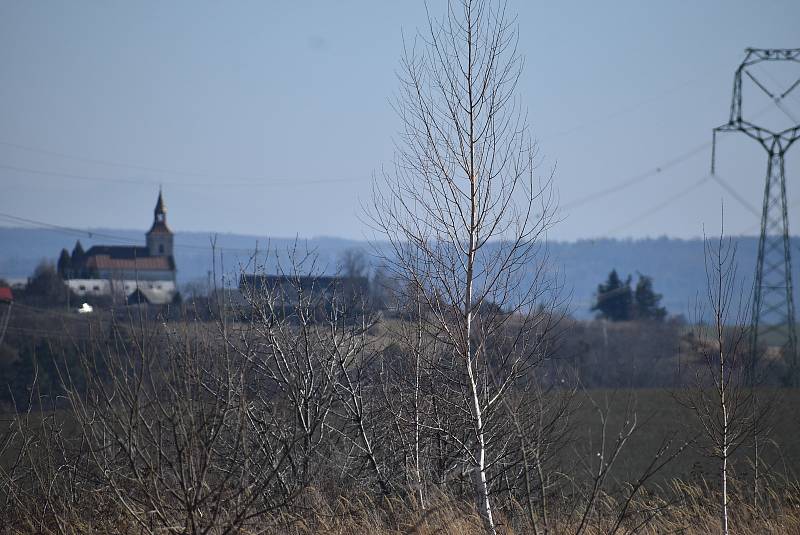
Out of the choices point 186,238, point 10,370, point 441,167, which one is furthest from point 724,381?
point 186,238

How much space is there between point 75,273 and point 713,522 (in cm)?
8193

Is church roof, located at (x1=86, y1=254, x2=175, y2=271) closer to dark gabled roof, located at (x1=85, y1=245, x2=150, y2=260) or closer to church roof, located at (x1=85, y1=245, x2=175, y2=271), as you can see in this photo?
church roof, located at (x1=85, y1=245, x2=175, y2=271)

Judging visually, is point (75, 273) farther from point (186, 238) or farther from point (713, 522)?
point (186, 238)

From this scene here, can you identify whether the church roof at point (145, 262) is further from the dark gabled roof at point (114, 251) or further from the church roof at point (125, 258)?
the dark gabled roof at point (114, 251)

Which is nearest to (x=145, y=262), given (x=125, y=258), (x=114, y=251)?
(x=125, y=258)

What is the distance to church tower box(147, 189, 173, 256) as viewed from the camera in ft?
379

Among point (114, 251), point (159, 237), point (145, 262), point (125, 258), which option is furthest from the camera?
point (159, 237)

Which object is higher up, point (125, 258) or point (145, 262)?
point (125, 258)

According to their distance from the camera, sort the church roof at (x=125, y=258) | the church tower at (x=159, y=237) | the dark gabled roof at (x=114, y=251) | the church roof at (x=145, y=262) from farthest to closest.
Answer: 1. the church tower at (x=159, y=237)
2. the dark gabled roof at (x=114, y=251)
3. the church roof at (x=125, y=258)
4. the church roof at (x=145, y=262)

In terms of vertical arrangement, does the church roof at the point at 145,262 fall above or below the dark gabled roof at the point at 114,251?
below

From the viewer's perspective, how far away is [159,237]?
381 feet

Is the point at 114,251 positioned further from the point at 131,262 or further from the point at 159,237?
the point at 159,237

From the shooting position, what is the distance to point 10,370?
36219 millimetres

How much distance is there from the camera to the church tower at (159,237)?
115562 mm
